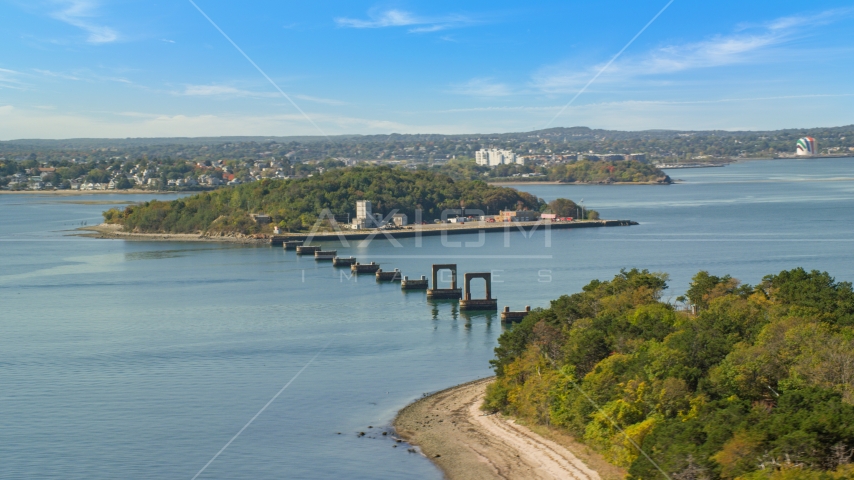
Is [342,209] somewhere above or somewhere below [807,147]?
below

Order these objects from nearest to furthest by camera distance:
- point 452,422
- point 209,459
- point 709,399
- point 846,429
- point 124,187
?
point 846,429
point 709,399
point 209,459
point 452,422
point 124,187

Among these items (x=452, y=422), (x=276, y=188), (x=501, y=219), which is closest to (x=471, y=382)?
(x=452, y=422)

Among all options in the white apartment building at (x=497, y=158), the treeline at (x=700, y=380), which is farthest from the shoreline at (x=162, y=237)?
the white apartment building at (x=497, y=158)

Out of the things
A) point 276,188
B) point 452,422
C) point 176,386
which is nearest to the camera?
point 452,422

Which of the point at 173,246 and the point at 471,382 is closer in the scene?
the point at 471,382

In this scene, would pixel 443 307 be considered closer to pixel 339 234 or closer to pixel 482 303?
Result: pixel 482 303

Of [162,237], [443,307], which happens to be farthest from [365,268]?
[162,237]

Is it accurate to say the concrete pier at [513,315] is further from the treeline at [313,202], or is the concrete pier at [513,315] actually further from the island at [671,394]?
the treeline at [313,202]

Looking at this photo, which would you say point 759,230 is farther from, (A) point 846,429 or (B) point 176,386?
(A) point 846,429
